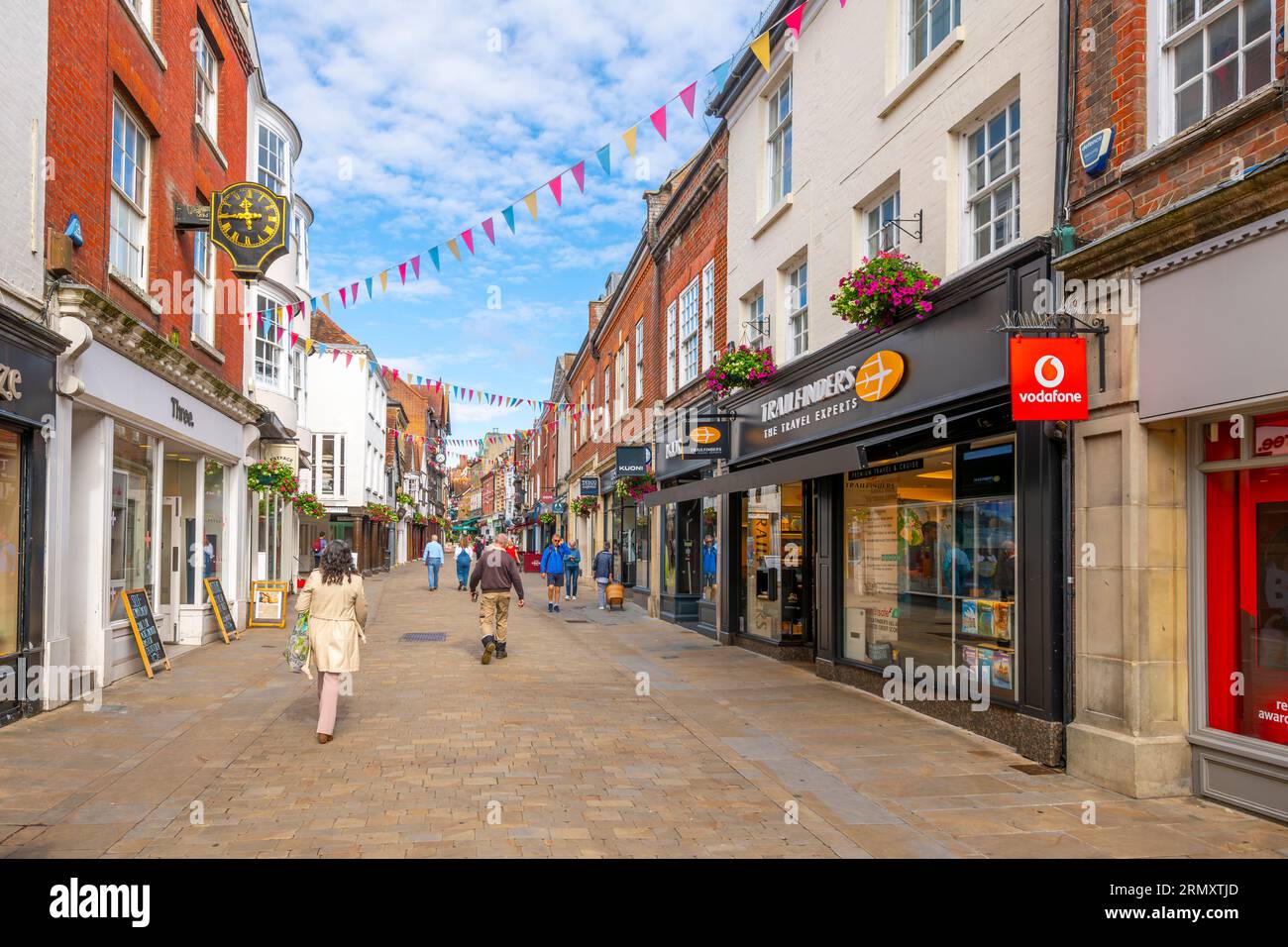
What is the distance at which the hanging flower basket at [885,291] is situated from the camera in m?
9.17

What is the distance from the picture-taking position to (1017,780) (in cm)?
691

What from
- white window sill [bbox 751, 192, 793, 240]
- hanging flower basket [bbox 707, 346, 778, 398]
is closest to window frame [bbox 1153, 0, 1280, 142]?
white window sill [bbox 751, 192, 793, 240]

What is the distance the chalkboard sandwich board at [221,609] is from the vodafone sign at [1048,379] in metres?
12.7

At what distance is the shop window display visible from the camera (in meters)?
8.32

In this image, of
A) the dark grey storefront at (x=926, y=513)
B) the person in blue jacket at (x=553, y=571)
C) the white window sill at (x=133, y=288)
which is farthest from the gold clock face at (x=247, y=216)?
the person in blue jacket at (x=553, y=571)

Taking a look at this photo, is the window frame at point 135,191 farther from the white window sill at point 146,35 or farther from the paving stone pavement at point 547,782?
the paving stone pavement at point 547,782

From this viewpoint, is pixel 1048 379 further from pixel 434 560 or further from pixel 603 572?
pixel 434 560

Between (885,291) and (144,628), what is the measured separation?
9269 mm

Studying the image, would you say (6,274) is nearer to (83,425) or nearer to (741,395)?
(83,425)

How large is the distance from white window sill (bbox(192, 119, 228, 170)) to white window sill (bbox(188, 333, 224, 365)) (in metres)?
3.05

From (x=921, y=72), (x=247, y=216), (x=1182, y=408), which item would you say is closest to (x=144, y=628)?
(x=247, y=216)

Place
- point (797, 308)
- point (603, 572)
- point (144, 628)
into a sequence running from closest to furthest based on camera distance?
point (144, 628), point (797, 308), point (603, 572)

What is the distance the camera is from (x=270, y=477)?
59.3ft
